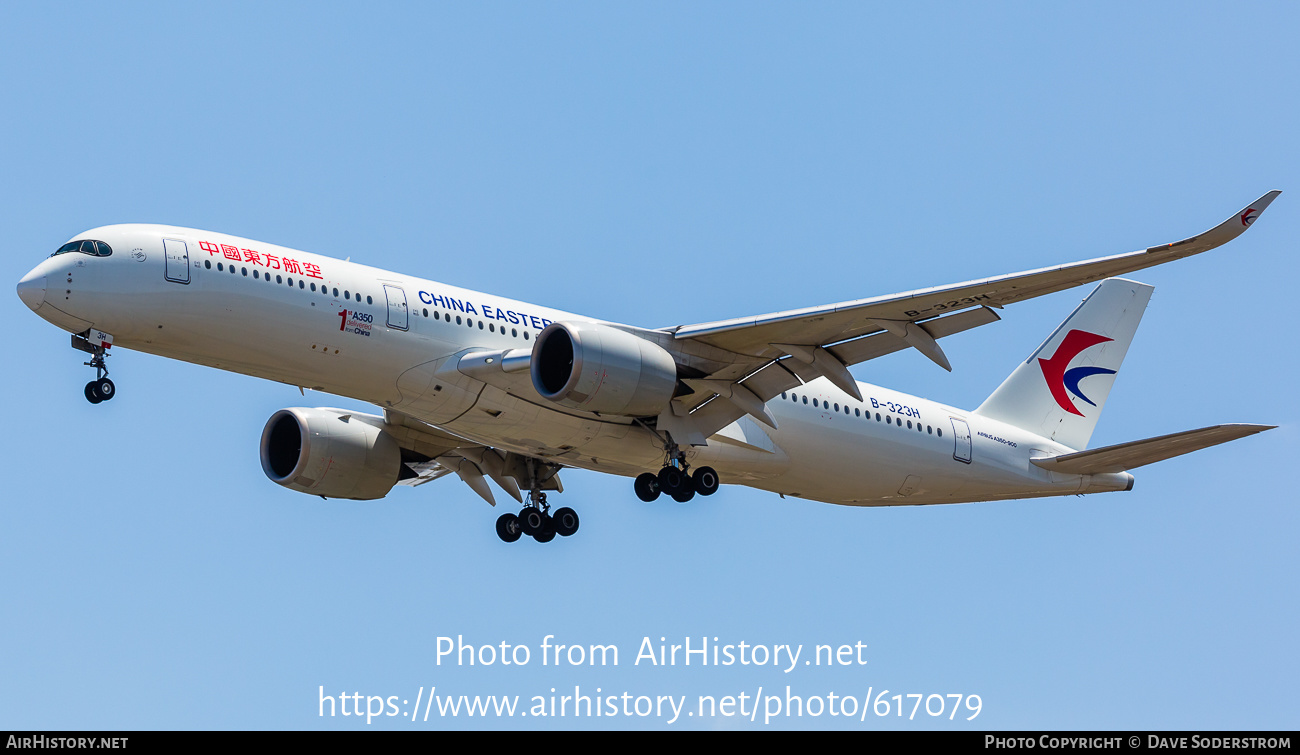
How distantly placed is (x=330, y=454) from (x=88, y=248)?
864 centimetres

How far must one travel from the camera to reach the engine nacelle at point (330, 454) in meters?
33.0

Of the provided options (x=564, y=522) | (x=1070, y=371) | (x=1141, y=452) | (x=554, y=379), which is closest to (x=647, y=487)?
(x=554, y=379)

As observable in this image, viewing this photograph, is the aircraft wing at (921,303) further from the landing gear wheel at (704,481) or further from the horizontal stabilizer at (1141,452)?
the horizontal stabilizer at (1141,452)

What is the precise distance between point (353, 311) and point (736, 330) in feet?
23.5

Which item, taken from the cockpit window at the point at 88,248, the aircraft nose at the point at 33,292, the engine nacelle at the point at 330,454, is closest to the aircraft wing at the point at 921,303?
the engine nacelle at the point at 330,454

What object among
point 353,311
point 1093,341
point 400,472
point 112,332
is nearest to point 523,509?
point 400,472

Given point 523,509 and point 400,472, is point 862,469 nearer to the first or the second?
point 523,509

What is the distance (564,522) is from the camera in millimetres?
33562

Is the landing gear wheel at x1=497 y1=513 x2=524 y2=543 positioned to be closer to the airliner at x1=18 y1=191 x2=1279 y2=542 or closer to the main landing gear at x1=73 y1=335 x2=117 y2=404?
the airliner at x1=18 y1=191 x2=1279 y2=542

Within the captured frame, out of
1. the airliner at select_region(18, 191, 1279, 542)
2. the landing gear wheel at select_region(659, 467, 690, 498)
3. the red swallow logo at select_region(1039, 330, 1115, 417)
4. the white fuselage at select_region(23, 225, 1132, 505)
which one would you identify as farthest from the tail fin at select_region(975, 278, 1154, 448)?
the landing gear wheel at select_region(659, 467, 690, 498)

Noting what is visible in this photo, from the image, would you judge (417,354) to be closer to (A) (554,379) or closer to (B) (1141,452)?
(A) (554,379)

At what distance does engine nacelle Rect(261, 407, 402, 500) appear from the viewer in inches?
1300

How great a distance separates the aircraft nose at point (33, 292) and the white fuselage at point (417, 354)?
0.09 ft

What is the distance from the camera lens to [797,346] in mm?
27906
